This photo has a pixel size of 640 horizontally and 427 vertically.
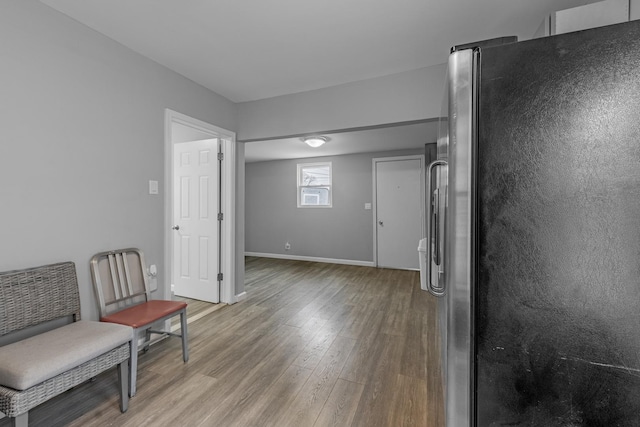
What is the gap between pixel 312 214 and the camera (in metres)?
6.22

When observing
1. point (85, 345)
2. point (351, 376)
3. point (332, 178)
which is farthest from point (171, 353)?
point (332, 178)

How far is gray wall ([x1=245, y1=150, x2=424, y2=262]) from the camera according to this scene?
5.77m

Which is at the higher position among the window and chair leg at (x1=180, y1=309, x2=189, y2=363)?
the window

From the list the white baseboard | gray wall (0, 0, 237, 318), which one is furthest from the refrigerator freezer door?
the white baseboard

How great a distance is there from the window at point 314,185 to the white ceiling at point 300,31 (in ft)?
10.8

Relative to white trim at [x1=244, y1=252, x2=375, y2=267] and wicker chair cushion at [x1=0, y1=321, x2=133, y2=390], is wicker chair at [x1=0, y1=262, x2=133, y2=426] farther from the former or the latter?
white trim at [x1=244, y1=252, x2=375, y2=267]

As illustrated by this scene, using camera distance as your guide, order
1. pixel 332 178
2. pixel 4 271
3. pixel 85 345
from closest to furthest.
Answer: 1. pixel 85 345
2. pixel 4 271
3. pixel 332 178

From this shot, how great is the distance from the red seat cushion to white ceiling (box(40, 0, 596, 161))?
2050 mm

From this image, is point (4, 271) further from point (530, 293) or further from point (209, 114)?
point (530, 293)

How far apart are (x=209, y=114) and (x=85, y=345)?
95.6 inches

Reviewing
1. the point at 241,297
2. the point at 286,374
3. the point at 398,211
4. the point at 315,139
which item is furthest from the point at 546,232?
the point at 398,211

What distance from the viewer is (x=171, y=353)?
235 cm

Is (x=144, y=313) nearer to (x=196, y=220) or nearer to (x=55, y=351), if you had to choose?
(x=55, y=351)

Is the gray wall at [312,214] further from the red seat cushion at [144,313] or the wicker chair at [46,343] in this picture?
the wicker chair at [46,343]
